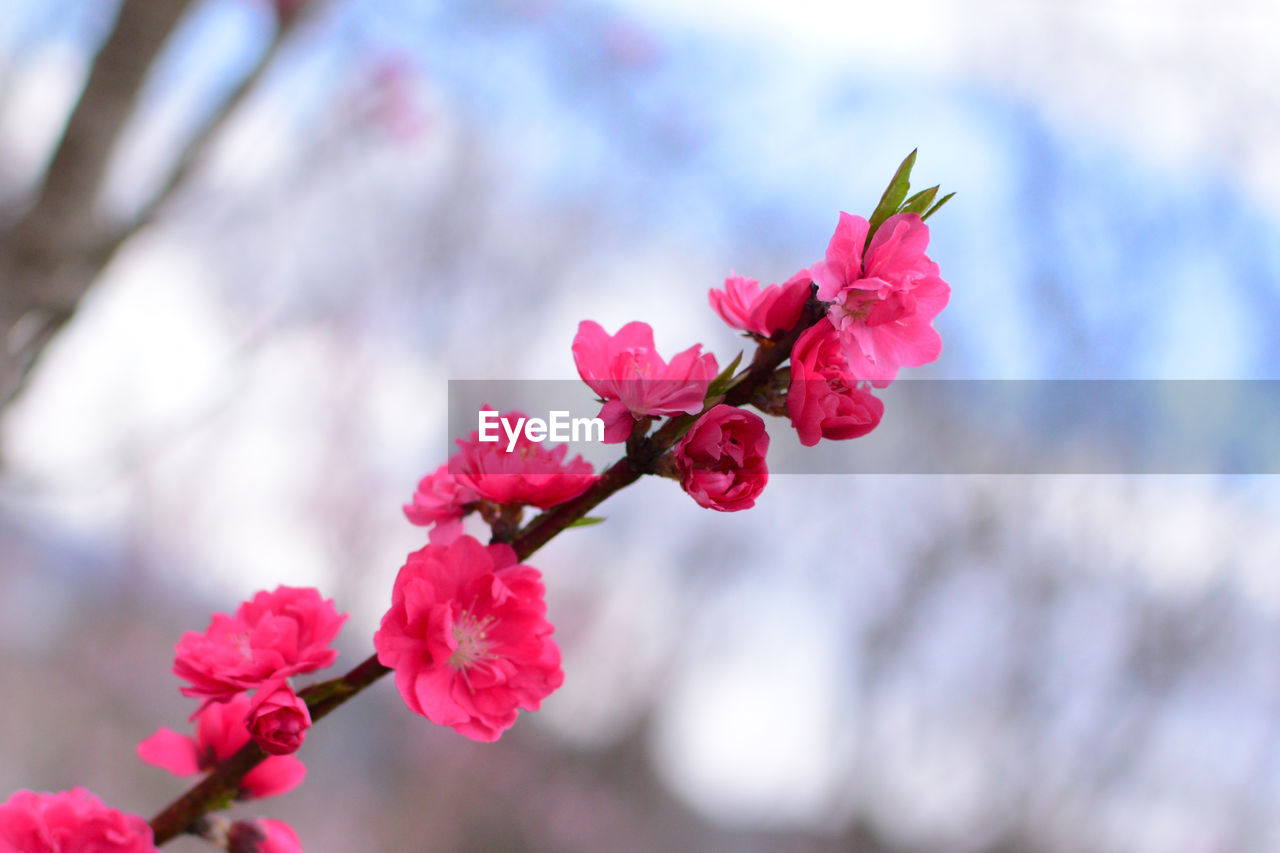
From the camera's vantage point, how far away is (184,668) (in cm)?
31

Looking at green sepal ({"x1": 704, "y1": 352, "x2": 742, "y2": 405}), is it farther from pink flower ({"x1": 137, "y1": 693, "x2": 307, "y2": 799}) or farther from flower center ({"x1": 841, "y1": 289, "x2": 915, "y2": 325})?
pink flower ({"x1": 137, "y1": 693, "x2": 307, "y2": 799})

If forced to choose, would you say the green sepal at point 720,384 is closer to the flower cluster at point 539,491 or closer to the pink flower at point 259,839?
the flower cluster at point 539,491

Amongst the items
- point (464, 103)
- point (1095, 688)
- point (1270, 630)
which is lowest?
point (1095, 688)

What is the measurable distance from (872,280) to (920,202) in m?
0.04

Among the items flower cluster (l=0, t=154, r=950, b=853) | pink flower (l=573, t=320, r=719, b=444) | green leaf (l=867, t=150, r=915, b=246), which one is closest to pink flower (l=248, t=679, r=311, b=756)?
flower cluster (l=0, t=154, r=950, b=853)

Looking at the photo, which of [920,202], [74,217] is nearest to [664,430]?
[920,202]

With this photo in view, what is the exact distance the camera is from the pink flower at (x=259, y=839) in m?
0.35

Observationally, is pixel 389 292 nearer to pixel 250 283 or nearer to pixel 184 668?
pixel 250 283

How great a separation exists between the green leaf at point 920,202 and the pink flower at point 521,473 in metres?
0.15

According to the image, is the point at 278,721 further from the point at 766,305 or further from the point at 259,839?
the point at 766,305

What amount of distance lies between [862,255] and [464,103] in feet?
7.45

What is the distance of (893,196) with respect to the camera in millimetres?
303

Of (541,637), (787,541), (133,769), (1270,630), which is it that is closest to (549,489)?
(541,637)

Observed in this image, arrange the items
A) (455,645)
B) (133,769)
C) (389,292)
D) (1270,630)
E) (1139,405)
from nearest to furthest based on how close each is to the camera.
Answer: (455,645)
(1270,630)
(1139,405)
(133,769)
(389,292)
